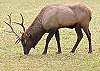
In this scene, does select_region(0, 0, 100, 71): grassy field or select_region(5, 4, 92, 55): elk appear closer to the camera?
select_region(0, 0, 100, 71): grassy field

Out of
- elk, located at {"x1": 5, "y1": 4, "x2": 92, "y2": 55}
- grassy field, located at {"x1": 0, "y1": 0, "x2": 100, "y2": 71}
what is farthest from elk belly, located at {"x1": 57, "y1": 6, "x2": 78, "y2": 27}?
grassy field, located at {"x1": 0, "y1": 0, "x2": 100, "y2": 71}

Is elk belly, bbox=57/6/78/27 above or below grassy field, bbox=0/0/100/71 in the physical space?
above

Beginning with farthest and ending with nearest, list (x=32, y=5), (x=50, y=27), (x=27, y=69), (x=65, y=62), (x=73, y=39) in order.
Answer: (x=32, y=5) < (x=73, y=39) < (x=50, y=27) < (x=65, y=62) < (x=27, y=69)

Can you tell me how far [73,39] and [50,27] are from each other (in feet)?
11.3

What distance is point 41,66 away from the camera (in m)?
10.5

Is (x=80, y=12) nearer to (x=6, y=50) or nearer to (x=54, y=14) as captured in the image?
(x=54, y=14)

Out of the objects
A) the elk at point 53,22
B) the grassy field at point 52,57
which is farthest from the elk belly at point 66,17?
the grassy field at point 52,57

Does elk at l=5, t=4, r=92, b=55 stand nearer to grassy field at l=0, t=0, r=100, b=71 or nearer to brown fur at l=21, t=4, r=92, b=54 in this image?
brown fur at l=21, t=4, r=92, b=54

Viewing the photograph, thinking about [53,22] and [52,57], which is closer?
[52,57]

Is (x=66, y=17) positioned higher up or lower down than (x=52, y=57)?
higher up

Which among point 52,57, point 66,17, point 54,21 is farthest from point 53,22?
Answer: point 52,57

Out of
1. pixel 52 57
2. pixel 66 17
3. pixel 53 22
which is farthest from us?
pixel 66 17

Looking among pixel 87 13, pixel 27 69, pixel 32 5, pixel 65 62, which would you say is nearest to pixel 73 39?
pixel 87 13

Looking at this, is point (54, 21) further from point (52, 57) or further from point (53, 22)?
point (52, 57)
